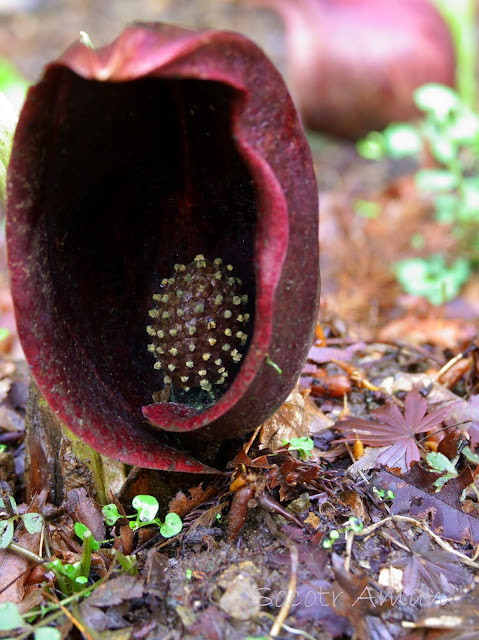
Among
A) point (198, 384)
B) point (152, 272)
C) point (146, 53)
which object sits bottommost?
point (198, 384)

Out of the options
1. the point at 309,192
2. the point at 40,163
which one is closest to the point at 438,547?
the point at 309,192

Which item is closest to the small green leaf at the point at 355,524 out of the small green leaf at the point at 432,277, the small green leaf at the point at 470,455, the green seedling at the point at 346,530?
the green seedling at the point at 346,530

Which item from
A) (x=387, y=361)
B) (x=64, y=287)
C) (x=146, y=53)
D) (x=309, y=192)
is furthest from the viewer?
(x=387, y=361)

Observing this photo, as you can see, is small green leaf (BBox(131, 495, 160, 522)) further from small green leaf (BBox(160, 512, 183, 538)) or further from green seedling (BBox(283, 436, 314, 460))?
green seedling (BBox(283, 436, 314, 460))

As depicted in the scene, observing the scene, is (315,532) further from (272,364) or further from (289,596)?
(272,364)

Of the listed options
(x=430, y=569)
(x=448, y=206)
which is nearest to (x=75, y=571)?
(x=430, y=569)

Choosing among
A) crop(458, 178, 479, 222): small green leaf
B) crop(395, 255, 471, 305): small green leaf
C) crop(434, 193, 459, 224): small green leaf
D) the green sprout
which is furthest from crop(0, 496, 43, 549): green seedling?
crop(434, 193, 459, 224): small green leaf

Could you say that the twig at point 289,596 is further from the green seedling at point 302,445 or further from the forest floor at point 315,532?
the green seedling at point 302,445

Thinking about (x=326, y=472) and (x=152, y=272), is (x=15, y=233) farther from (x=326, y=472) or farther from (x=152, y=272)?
(x=326, y=472)
